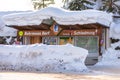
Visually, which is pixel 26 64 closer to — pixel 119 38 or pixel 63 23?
pixel 63 23

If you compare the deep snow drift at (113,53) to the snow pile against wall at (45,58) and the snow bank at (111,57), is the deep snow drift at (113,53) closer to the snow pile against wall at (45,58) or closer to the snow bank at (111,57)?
the snow bank at (111,57)

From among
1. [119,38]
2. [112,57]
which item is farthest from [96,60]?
[119,38]

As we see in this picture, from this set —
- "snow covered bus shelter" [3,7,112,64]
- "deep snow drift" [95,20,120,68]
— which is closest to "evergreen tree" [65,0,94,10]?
"deep snow drift" [95,20,120,68]

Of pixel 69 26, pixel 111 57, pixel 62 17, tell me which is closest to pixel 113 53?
pixel 111 57

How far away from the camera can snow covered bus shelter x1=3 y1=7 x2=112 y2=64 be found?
25000mm

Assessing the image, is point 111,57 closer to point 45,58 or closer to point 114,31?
point 114,31

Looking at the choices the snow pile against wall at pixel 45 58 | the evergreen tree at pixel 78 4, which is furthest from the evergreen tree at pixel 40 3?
the snow pile against wall at pixel 45 58

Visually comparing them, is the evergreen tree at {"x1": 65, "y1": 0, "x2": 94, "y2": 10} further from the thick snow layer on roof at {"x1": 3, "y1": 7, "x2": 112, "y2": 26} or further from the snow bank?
the thick snow layer on roof at {"x1": 3, "y1": 7, "x2": 112, "y2": 26}

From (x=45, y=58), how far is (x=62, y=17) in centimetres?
667

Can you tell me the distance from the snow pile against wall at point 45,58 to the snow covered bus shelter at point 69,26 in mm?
5758

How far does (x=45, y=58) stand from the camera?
63.3ft

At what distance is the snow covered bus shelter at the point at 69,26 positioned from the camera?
82.0 ft

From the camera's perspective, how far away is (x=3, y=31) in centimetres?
3259

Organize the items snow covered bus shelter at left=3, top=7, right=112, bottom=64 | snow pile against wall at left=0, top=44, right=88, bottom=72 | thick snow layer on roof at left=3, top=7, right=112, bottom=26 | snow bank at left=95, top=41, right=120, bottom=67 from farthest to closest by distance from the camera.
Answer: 1. snow bank at left=95, top=41, right=120, bottom=67
2. snow covered bus shelter at left=3, top=7, right=112, bottom=64
3. thick snow layer on roof at left=3, top=7, right=112, bottom=26
4. snow pile against wall at left=0, top=44, right=88, bottom=72
